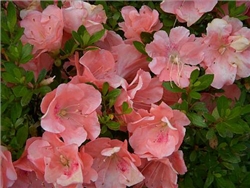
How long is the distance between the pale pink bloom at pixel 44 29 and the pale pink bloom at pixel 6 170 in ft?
0.81

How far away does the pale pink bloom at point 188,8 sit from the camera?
4.02 feet

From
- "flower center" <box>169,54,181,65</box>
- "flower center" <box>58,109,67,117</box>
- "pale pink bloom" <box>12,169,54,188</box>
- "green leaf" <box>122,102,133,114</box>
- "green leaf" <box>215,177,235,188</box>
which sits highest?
"flower center" <box>169,54,181,65</box>

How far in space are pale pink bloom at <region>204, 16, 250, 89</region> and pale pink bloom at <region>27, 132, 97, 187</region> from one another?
37 centimetres

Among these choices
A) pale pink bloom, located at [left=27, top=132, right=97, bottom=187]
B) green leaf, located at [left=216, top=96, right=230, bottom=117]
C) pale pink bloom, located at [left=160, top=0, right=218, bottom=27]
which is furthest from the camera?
pale pink bloom, located at [left=160, top=0, right=218, bottom=27]

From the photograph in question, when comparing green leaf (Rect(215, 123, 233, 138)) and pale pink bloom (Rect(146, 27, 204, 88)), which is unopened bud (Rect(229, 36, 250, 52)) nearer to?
pale pink bloom (Rect(146, 27, 204, 88))

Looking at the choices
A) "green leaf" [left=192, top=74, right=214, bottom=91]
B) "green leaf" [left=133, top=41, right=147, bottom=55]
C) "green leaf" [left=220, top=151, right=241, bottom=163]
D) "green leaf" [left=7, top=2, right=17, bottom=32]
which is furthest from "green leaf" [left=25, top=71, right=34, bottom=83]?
"green leaf" [left=220, top=151, right=241, bottom=163]

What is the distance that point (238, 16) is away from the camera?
1.25 m

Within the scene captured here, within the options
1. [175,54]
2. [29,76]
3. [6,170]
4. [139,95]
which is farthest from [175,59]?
[6,170]

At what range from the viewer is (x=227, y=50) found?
3.98ft

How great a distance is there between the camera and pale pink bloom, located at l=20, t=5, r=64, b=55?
1137mm

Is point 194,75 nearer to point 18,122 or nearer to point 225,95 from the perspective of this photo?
point 225,95

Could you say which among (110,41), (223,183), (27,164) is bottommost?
(223,183)

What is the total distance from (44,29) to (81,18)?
0.09 metres

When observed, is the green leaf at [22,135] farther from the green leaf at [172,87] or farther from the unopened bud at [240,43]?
the unopened bud at [240,43]
